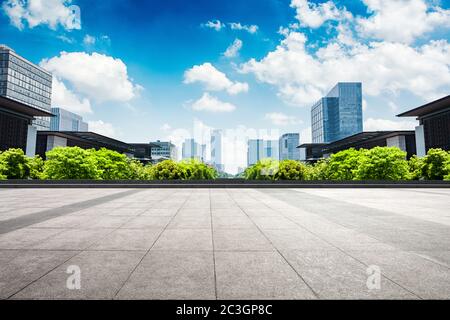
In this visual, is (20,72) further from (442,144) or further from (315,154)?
(442,144)

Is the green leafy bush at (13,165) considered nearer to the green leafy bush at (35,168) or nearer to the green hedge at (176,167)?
the green hedge at (176,167)

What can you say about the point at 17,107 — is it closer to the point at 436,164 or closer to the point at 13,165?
the point at 13,165

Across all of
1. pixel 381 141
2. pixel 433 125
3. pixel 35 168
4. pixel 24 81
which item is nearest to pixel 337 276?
pixel 35 168

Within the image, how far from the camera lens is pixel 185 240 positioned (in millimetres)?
5781

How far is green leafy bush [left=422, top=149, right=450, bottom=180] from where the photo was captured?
37125 millimetres

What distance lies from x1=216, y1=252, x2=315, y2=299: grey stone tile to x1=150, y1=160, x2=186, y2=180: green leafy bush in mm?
41626

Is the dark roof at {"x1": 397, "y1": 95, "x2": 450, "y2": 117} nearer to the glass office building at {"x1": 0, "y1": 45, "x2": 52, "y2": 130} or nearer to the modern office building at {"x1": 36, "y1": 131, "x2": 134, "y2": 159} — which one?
the modern office building at {"x1": 36, "y1": 131, "x2": 134, "y2": 159}

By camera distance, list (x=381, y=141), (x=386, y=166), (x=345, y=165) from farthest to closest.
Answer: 1. (x=381, y=141)
2. (x=345, y=165)
3. (x=386, y=166)

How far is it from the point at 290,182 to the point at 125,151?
66658mm

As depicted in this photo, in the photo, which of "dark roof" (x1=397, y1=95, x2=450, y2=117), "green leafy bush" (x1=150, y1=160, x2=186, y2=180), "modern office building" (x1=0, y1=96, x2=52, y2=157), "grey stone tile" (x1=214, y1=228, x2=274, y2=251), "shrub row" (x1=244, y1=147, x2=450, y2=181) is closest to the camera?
"grey stone tile" (x1=214, y1=228, x2=274, y2=251)

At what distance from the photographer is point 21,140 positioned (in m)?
48.4

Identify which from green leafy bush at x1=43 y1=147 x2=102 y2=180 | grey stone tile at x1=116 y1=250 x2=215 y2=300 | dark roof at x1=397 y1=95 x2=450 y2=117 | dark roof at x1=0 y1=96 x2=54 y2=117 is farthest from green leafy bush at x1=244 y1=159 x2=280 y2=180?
grey stone tile at x1=116 y1=250 x2=215 y2=300

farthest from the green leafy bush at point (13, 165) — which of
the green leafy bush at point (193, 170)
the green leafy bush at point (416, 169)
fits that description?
the green leafy bush at point (416, 169)

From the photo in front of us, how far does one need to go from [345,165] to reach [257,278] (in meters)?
48.0
